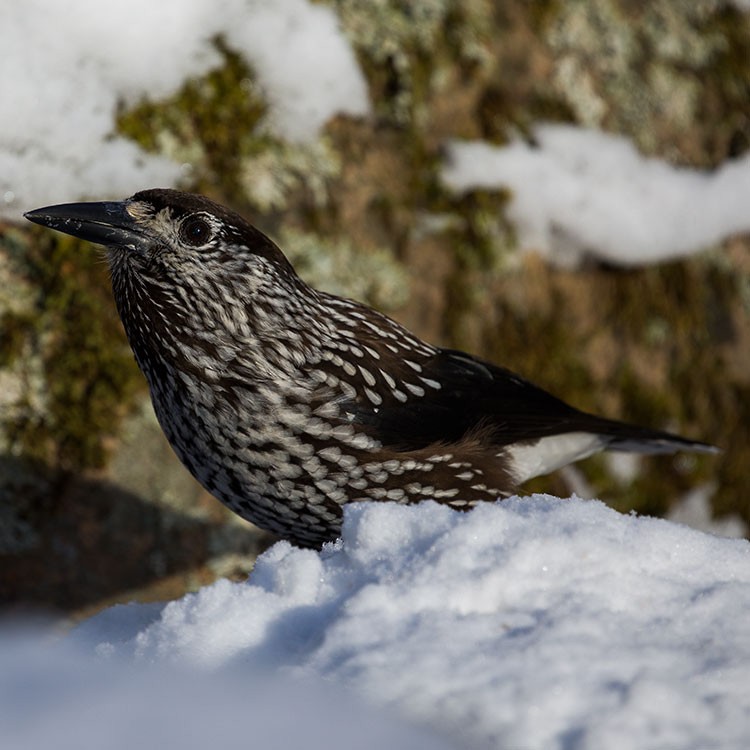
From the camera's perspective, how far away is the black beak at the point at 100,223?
12.7ft

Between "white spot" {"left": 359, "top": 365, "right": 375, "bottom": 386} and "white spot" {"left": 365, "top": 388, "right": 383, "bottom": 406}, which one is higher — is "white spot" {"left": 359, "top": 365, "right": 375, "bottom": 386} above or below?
above

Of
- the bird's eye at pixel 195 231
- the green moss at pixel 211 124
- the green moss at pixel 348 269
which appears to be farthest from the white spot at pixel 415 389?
the green moss at pixel 211 124

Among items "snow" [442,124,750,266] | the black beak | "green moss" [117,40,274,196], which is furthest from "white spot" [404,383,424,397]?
"snow" [442,124,750,266]

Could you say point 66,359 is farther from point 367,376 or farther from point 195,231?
point 367,376

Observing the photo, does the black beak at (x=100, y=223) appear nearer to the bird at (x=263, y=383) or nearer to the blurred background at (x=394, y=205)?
the bird at (x=263, y=383)

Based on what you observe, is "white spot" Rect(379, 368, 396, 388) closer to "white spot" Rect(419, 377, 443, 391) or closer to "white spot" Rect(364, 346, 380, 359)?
"white spot" Rect(364, 346, 380, 359)

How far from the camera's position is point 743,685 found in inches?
76.5

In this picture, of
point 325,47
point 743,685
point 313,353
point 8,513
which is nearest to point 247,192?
point 325,47

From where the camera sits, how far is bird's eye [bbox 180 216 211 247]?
395 cm

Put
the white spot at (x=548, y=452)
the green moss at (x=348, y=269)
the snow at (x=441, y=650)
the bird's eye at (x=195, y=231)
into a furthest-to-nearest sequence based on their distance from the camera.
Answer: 1. the green moss at (x=348, y=269)
2. the white spot at (x=548, y=452)
3. the bird's eye at (x=195, y=231)
4. the snow at (x=441, y=650)

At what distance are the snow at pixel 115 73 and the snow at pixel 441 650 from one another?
280 cm

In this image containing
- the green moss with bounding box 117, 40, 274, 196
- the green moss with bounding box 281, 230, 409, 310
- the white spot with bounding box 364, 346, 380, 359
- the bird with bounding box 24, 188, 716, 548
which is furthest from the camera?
the green moss with bounding box 281, 230, 409, 310

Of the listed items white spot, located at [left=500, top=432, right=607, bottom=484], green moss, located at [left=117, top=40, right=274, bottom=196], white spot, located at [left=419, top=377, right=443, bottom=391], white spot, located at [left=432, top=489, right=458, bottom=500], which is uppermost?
green moss, located at [left=117, top=40, right=274, bottom=196]

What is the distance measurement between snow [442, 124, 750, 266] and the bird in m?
2.13
